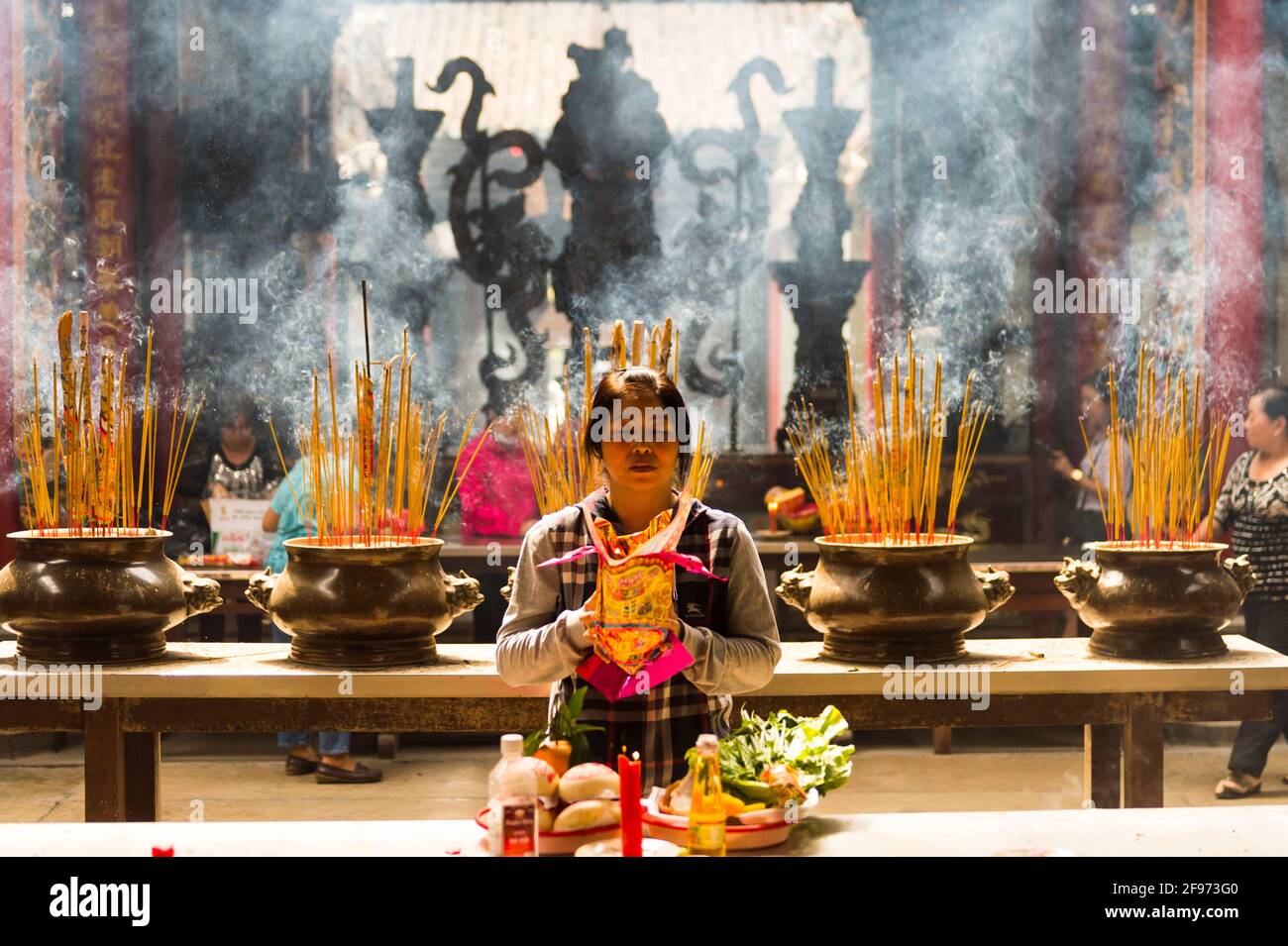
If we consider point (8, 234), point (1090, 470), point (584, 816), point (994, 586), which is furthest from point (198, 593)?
point (1090, 470)

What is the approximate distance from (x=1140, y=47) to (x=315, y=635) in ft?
12.1

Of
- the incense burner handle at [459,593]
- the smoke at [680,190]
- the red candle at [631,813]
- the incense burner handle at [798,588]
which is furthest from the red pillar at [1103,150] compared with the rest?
the red candle at [631,813]

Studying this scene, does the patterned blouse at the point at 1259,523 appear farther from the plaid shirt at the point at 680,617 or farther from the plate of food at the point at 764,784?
the plate of food at the point at 764,784

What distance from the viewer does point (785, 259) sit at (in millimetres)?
5172

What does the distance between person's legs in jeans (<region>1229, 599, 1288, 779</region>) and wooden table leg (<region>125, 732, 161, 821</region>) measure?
108 inches

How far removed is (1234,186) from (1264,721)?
1.86m

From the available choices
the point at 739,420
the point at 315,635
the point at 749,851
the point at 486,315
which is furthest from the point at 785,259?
the point at 749,851

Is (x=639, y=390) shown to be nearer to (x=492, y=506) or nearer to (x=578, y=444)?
(x=578, y=444)

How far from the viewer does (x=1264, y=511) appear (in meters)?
3.52

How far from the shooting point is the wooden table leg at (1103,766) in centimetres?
244

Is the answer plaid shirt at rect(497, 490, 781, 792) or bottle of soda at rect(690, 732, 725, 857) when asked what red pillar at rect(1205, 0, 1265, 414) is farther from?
bottle of soda at rect(690, 732, 725, 857)

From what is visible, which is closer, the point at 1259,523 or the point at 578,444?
the point at 578,444

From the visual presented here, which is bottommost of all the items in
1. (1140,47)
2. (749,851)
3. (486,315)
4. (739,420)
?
(749,851)
